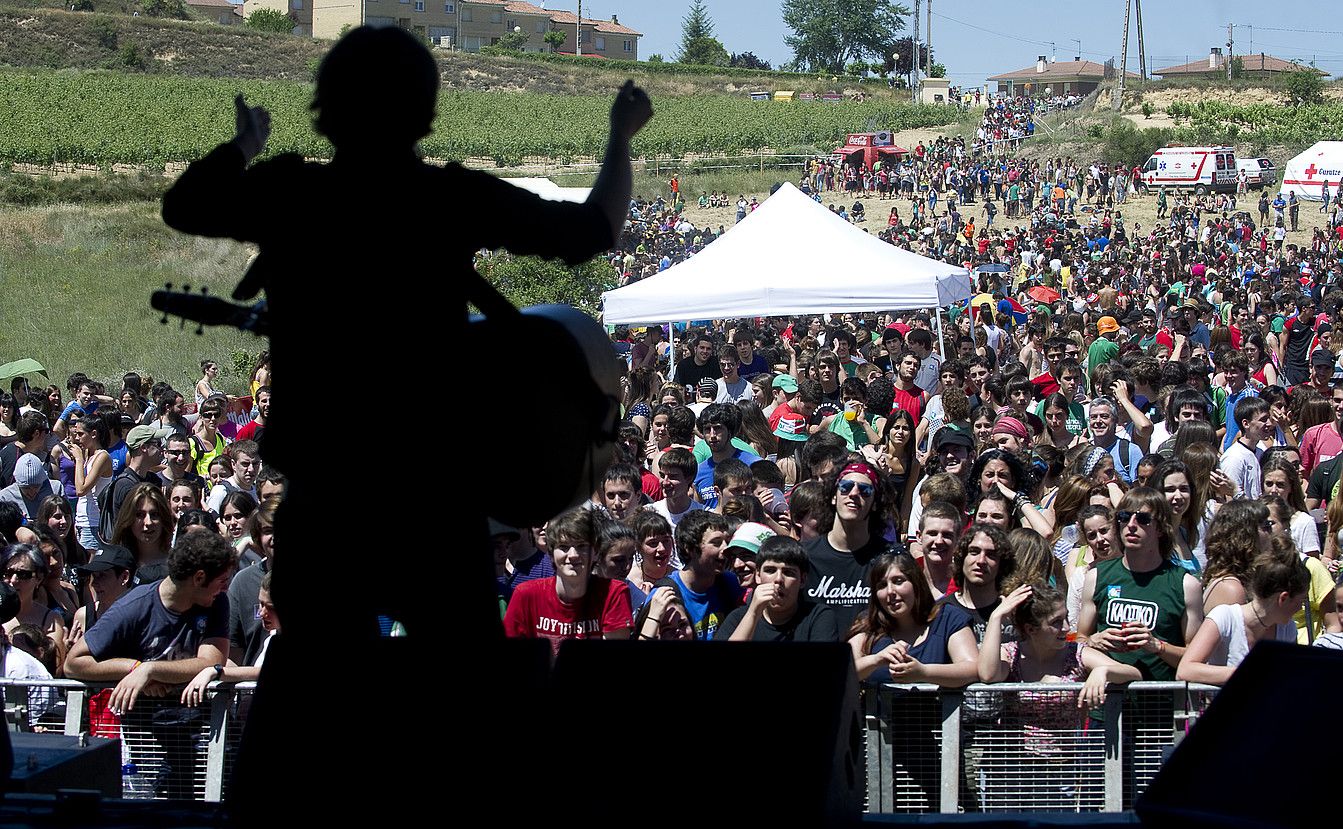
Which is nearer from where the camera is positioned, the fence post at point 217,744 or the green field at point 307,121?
the fence post at point 217,744

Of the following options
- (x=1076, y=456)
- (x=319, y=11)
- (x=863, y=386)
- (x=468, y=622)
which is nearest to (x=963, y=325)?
(x=863, y=386)

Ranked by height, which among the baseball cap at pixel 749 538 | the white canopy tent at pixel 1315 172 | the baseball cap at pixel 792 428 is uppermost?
the white canopy tent at pixel 1315 172

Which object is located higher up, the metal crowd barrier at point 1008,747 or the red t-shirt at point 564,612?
the red t-shirt at point 564,612

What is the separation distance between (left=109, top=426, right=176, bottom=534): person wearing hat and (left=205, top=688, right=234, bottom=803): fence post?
140 inches

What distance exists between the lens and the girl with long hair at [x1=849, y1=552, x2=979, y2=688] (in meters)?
4.35

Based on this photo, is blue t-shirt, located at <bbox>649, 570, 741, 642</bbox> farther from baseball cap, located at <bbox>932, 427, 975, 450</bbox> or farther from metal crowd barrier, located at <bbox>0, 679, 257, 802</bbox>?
baseball cap, located at <bbox>932, 427, 975, 450</bbox>

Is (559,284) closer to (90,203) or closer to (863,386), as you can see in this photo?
(863,386)

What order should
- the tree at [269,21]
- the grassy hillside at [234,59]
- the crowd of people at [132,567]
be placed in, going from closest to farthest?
the crowd of people at [132,567] → the grassy hillside at [234,59] → the tree at [269,21]

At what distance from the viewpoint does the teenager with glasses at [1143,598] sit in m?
4.65

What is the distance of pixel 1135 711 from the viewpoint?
4.12 m

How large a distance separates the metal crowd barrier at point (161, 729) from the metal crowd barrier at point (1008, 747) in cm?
199

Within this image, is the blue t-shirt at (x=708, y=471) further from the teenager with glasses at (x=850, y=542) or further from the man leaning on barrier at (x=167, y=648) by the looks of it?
the man leaning on barrier at (x=167, y=648)

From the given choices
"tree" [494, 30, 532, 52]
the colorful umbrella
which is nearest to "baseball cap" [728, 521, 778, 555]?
the colorful umbrella

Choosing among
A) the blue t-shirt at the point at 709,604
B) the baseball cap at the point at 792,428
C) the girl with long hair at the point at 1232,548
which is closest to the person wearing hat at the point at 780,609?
the blue t-shirt at the point at 709,604
